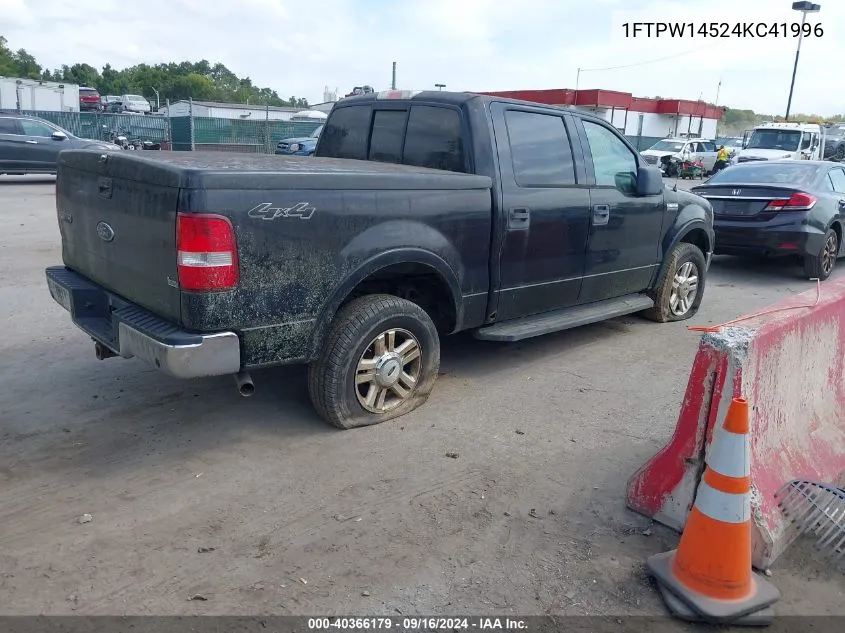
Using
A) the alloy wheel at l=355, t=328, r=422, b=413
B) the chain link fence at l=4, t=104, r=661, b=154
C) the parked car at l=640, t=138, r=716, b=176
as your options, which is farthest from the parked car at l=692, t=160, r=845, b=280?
the parked car at l=640, t=138, r=716, b=176

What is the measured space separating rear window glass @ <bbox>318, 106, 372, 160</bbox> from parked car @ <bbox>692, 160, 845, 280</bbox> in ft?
19.5

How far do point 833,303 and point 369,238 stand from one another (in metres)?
2.59

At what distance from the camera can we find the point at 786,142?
88.7 ft

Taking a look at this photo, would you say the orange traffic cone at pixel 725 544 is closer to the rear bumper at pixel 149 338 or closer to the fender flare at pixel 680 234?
the rear bumper at pixel 149 338

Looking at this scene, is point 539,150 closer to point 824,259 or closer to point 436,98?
point 436,98

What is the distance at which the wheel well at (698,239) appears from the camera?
23.4 feet

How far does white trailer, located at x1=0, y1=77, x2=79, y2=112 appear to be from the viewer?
38.3 m

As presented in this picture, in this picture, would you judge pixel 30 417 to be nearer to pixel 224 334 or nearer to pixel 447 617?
pixel 224 334

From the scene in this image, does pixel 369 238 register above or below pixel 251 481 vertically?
above

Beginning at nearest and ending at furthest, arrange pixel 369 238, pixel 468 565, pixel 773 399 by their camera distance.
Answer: pixel 468 565, pixel 773 399, pixel 369 238

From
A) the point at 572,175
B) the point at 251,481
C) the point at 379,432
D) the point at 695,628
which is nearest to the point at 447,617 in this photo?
the point at 695,628

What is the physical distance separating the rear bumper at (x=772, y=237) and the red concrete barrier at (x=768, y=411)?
5678mm

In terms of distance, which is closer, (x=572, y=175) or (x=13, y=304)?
(x=572, y=175)

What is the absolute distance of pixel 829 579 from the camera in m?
3.14
